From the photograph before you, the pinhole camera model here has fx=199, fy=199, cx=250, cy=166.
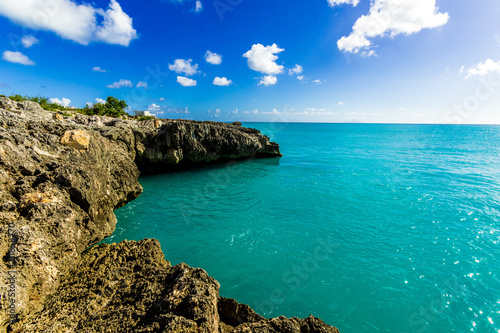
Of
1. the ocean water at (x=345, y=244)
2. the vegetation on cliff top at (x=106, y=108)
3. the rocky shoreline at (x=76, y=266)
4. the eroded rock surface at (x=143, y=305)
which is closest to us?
the eroded rock surface at (x=143, y=305)

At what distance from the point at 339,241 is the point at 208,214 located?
8.20 m

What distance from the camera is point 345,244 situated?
10.4 m

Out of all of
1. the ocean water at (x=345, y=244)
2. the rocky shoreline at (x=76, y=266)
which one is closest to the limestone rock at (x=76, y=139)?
the rocky shoreline at (x=76, y=266)

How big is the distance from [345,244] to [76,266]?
11.2m

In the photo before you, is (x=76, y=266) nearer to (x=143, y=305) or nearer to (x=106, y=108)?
(x=143, y=305)

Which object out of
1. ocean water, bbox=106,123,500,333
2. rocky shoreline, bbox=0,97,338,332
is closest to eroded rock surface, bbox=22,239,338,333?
rocky shoreline, bbox=0,97,338,332

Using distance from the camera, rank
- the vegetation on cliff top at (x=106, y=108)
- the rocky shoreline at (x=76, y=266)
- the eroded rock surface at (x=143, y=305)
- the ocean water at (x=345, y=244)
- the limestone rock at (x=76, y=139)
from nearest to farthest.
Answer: the eroded rock surface at (x=143, y=305), the rocky shoreline at (x=76, y=266), the ocean water at (x=345, y=244), the limestone rock at (x=76, y=139), the vegetation on cliff top at (x=106, y=108)

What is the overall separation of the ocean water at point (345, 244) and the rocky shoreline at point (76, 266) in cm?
303

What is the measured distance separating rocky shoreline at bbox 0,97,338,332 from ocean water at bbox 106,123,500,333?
3031 millimetres

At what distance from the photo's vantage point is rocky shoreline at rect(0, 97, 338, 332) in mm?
3996

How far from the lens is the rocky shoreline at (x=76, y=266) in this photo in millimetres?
3996

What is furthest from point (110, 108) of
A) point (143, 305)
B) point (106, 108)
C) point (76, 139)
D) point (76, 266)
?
point (143, 305)

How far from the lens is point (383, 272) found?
849 cm

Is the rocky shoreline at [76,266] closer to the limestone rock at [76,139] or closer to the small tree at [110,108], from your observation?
the limestone rock at [76,139]
